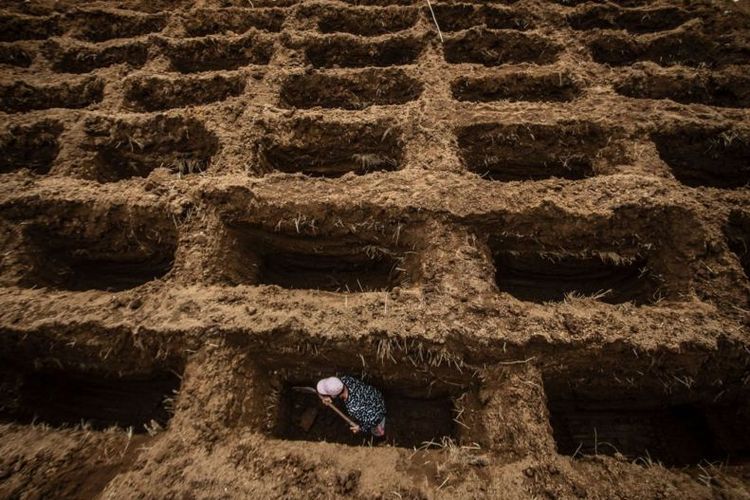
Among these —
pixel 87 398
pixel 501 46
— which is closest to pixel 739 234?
pixel 501 46

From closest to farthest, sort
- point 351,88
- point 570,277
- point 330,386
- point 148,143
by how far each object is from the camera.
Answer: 1. point 330,386
2. point 570,277
3. point 148,143
4. point 351,88

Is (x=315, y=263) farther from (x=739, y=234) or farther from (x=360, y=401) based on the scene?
(x=739, y=234)

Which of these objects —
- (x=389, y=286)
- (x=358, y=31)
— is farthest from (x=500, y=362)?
(x=358, y=31)

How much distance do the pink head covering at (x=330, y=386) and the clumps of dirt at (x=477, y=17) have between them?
1874mm

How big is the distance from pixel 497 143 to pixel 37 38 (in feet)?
8.74

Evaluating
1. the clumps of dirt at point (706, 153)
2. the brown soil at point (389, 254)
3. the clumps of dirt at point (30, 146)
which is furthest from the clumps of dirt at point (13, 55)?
the clumps of dirt at point (706, 153)

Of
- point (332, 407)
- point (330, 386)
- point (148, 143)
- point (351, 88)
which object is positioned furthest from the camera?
point (351, 88)

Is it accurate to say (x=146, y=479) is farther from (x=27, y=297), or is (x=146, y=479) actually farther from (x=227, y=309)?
(x=27, y=297)

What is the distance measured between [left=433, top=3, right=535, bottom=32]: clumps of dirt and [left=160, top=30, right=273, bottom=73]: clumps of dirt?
0.94 meters

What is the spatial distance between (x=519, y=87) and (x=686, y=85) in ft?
2.43

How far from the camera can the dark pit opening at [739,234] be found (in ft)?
4.05

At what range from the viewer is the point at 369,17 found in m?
1.85

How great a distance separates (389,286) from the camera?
54.7 inches

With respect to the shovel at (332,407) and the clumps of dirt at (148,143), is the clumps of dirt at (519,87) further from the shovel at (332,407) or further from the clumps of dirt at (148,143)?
the shovel at (332,407)
